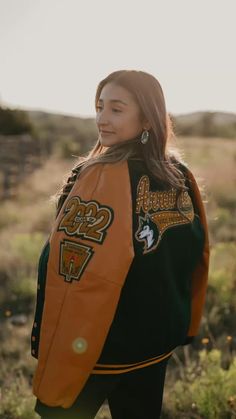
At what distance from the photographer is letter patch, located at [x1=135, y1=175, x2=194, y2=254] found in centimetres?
196

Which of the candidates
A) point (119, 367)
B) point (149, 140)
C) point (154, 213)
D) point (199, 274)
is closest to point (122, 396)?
point (119, 367)

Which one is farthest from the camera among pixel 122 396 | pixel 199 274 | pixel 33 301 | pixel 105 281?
pixel 33 301

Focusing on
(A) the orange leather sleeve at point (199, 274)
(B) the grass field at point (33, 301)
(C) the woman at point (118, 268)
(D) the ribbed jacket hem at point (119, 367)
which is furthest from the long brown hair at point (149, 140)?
(D) the ribbed jacket hem at point (119, 367)

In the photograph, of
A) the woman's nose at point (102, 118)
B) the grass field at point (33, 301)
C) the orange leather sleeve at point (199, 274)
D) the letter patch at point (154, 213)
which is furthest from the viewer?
the grass field at point (33, 301)

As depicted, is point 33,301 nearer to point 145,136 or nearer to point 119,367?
point 119,367

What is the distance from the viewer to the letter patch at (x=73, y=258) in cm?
185

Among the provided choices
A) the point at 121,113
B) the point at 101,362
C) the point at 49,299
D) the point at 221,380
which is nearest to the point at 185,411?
the point at 221,380

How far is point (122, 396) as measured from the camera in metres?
2.24

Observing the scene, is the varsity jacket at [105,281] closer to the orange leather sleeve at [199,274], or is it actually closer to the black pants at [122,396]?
the black pants at [122,396]

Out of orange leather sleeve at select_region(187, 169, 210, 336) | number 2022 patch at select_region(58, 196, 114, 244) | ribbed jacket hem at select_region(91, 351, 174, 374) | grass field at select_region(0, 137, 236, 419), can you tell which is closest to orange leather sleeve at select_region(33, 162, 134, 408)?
number 2022 patch at select_region(58, 196, 114, 244)

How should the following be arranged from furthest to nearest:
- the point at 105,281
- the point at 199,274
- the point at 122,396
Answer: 1. the point at 199,274
2. the point at 122,396
3. the point at 105,281

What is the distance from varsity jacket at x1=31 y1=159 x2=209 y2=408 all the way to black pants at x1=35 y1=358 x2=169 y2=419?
0.06 metres

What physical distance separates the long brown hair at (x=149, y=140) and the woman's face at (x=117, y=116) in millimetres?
20

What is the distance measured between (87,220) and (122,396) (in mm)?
818
